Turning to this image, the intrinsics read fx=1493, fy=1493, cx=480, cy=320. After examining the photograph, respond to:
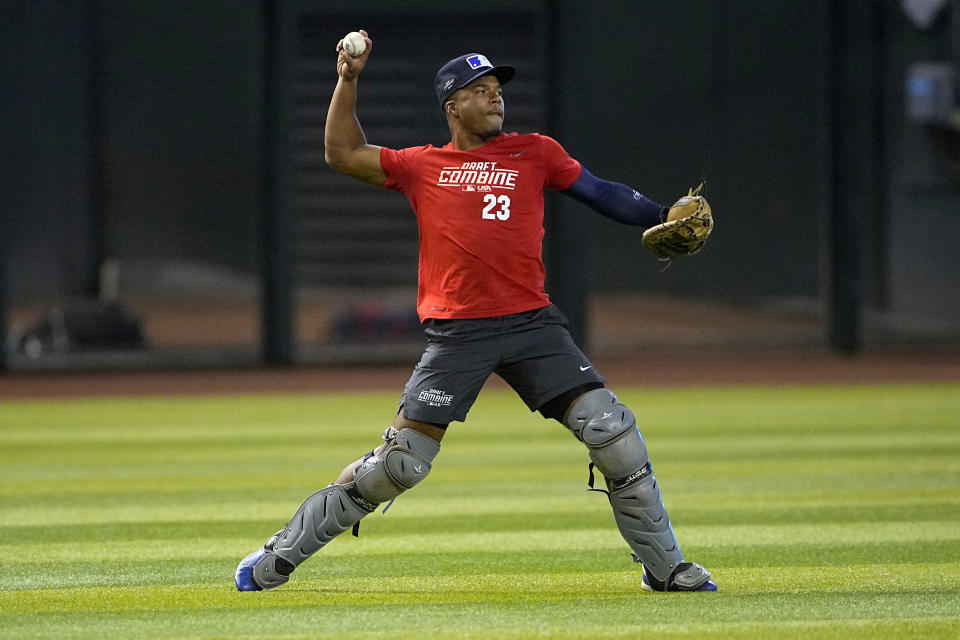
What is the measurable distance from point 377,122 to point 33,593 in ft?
47.8

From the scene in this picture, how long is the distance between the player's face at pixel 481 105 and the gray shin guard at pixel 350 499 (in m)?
1.30

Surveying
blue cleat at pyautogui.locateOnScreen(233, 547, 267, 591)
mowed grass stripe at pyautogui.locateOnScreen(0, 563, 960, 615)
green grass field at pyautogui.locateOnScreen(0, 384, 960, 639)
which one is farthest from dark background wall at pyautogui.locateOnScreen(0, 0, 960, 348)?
blue cleat at pyautogui.locateOnScreen(233, 547, 267, 591)

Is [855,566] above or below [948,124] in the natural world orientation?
below

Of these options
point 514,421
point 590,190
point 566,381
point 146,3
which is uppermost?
point 146,3

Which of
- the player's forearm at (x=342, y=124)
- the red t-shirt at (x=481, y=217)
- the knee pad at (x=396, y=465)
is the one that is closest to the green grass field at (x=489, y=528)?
the knee pad at (x=396, y=465)

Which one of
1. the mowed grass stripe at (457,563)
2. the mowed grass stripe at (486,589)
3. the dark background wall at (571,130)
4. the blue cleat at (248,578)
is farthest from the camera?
the dark background wall at (571,130)

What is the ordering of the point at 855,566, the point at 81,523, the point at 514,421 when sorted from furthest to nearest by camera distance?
the point at 514,421 < the point at 81,523 < the point at 855,566

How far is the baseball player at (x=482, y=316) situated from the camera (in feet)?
20.0

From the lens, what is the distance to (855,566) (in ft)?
22.3

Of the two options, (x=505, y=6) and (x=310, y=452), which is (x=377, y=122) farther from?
(x=310, y=452)

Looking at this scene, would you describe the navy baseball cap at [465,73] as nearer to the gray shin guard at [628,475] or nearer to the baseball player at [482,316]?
the baseball player at [482,316]

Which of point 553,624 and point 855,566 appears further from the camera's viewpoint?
point 855,566

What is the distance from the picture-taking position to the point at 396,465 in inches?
239

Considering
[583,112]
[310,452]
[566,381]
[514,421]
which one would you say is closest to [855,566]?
[566,381]
